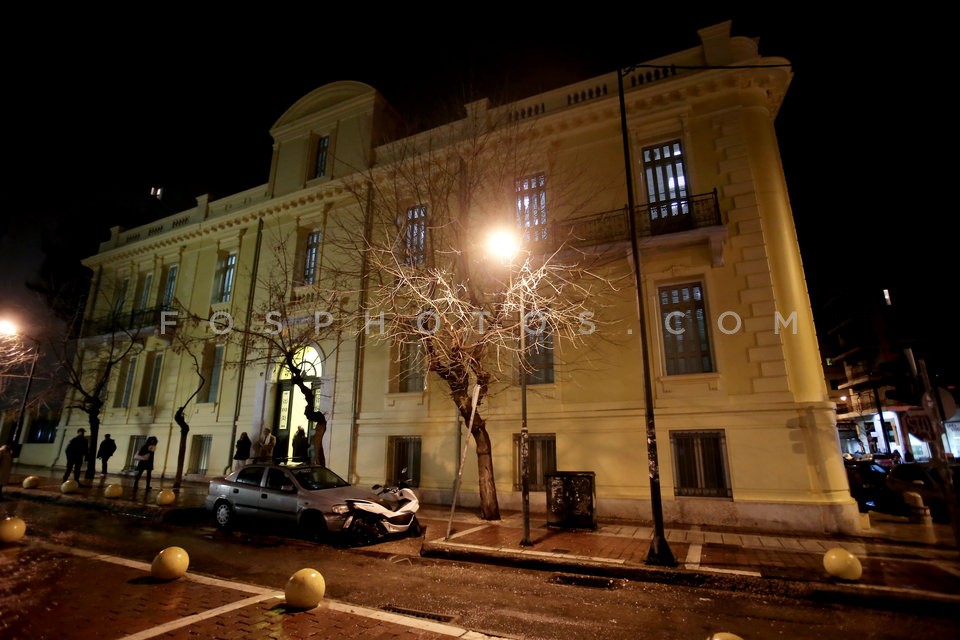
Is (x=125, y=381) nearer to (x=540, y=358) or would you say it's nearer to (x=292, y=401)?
(x=292, y=401)

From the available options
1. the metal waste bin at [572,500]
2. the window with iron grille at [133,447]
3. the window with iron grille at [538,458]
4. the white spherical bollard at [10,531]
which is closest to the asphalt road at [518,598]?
the white spherical bollard at [10,531]

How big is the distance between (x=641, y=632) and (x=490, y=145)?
12.7 meters

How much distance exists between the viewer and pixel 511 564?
305 inches

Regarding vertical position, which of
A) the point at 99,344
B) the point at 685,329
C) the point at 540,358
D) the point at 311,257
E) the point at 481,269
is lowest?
the point at 540,358

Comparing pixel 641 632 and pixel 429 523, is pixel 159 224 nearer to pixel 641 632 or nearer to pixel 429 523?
pixel 429 523

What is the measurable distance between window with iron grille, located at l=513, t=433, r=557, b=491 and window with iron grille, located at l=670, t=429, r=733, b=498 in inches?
123

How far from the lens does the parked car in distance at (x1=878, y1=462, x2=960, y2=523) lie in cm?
1138

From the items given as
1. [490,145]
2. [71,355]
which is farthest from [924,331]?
[71,355]

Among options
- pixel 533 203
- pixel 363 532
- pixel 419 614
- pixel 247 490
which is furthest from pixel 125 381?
pixel 419 614

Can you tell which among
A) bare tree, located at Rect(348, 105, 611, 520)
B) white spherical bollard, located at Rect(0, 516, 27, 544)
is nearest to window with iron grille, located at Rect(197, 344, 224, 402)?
bare tree, located at Rect(348, 105, 611, 520)

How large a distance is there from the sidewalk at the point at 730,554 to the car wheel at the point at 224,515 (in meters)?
1.57

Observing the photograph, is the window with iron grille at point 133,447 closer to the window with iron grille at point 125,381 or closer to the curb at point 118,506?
the window with iron grille at point 125,381

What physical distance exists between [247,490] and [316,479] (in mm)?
1642

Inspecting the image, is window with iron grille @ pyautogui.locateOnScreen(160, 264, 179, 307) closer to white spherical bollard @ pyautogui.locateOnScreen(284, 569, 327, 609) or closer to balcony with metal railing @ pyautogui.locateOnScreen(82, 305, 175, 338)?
balcony with metal railing @ pyautogui.locateOnScreen(82, 305, 175, 338)
